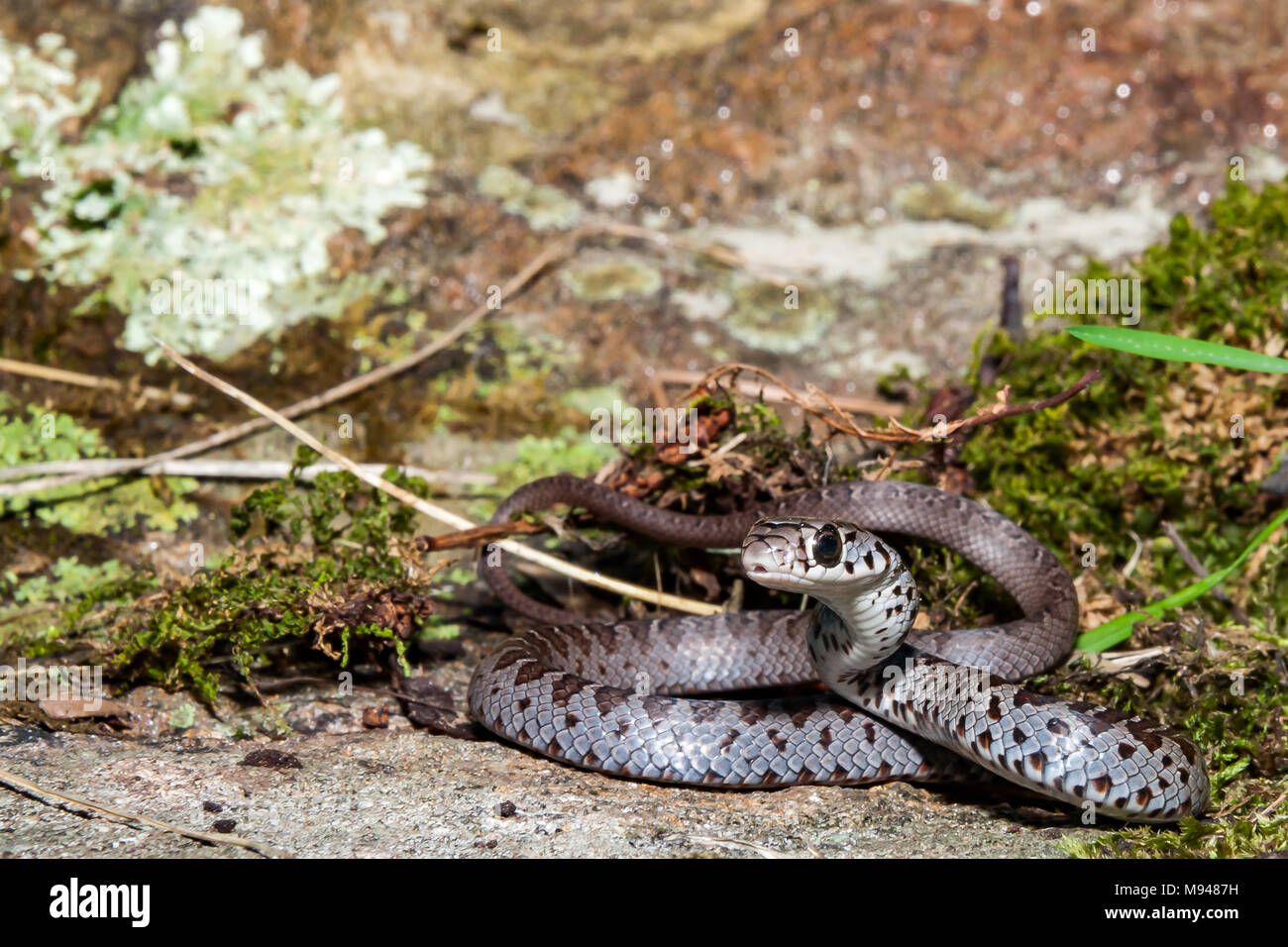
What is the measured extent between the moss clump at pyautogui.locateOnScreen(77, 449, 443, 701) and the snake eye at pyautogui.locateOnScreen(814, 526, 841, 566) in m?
2.13

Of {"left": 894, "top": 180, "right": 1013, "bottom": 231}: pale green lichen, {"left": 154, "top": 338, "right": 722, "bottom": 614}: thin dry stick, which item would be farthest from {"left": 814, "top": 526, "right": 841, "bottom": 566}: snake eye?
{"left": 894, "top": 180, "right": 1013, "bottom": 231}: pale green lichen

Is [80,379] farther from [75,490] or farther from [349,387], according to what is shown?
[349,387]

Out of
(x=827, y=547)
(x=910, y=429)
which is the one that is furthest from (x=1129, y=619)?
(x=827, y=547)

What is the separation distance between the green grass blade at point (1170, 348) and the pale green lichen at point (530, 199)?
470cm

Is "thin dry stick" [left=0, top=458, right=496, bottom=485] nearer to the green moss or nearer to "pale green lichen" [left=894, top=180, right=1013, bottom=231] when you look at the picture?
the green moss

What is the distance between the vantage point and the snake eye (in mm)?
4324

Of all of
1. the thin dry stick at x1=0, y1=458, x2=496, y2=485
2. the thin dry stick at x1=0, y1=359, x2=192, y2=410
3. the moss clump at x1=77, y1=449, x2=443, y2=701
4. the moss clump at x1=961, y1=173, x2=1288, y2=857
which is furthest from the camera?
the thin dry stick at x1=0, y1=359, x2=192, y2=410

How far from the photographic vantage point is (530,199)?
8.61 m

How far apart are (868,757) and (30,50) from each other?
25.6 feet

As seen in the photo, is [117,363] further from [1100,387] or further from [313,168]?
[1100,387]

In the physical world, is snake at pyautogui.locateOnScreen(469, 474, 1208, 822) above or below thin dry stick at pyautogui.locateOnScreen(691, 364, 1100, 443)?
below

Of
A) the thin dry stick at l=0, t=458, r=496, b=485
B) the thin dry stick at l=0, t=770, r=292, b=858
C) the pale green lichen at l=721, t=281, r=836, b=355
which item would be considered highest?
the pale green lichen at l=721, t=281, r=836, b=355
